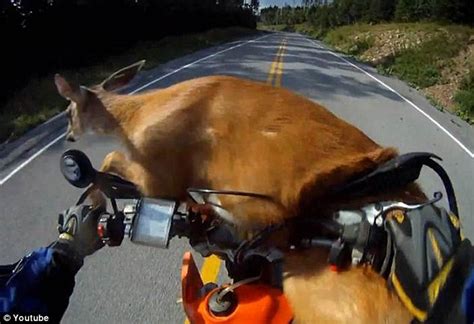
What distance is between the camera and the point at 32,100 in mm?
12844

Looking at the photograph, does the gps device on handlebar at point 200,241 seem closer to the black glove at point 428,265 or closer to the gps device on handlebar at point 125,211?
the gps device on handlebar at point 125,211

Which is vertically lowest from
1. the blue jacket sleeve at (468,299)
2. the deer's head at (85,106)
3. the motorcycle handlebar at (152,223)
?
the blue jacket sleeve at (468,299)

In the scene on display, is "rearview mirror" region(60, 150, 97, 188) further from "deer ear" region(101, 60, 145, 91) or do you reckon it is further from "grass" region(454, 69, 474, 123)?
"grass" region(454, 69, 474, 123)

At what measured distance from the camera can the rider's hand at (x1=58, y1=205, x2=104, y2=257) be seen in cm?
175

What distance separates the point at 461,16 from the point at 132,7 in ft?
58.2

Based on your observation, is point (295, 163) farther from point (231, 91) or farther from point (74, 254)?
point (74, 254)

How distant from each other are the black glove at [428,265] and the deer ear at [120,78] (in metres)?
0.92

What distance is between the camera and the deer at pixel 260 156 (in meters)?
1.53

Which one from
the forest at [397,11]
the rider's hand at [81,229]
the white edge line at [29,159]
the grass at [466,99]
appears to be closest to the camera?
the rider's hand at [81,229]

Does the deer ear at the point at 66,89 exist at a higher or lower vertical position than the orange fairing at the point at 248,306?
higher

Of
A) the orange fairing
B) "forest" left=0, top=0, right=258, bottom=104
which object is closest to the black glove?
the orange fairing

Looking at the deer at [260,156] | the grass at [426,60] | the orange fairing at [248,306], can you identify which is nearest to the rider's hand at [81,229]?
the deer at [260,156]

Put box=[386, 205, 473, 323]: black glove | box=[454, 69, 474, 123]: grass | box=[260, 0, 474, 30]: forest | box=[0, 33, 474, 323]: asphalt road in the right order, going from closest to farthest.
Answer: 1. box=[386, 205, 473, 323]: black glove
2. box=[0, 33, 474, 323]: asphalt road
3. box=[454, 69, 474, 123]: grass
4. box=[260, 0, 474, 30]: forest

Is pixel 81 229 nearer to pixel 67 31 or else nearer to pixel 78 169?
pixel 78 169
